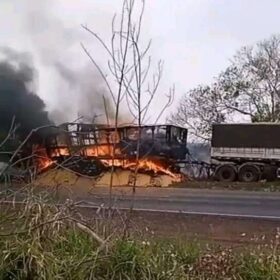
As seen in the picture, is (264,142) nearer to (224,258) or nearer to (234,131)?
(234,131)

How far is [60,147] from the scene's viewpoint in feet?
76.6

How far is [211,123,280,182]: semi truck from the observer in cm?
3056

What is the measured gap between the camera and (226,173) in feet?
102

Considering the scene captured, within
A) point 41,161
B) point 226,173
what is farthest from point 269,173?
point 41,161

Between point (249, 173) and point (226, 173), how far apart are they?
1.14 m

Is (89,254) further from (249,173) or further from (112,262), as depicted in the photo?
(249,173)

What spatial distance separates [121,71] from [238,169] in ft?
85.8

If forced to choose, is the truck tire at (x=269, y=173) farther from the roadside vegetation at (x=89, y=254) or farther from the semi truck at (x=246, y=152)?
the roadside vegetation at (x=89, y=254)

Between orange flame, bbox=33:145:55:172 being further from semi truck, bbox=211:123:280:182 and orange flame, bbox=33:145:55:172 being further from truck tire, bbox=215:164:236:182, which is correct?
truck tire, bbox=215:164:236:182

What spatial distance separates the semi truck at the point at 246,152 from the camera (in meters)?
30.6

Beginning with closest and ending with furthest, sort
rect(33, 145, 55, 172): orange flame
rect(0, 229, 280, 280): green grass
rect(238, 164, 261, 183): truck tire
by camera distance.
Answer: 1. rect(0, 229, 280, 280): green grass
2. rect(33, 145, 55, 172): orange flame
3. rect(238, 164, 261, 183): truck tire

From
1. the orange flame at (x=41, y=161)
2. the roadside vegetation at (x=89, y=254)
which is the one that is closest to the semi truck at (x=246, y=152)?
the orange flame at (x=41, y=161)

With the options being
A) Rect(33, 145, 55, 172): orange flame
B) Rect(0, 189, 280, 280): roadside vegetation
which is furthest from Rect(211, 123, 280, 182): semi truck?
Rect(0, 189, 280, 280): roadside vegetation

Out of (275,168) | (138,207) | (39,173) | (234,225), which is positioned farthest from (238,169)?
(39,173)
